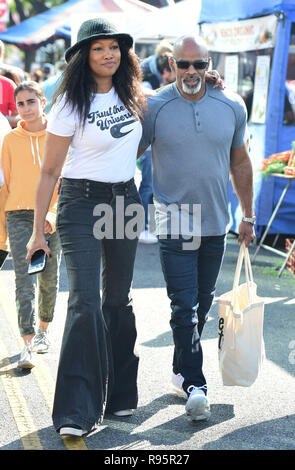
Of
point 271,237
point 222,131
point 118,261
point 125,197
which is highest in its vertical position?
point 222,131

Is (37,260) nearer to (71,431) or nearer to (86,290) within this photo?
(86,290)

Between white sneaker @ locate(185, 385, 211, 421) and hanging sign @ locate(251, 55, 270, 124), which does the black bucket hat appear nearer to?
white sneaker @ locate(185, 385, 211, 421)

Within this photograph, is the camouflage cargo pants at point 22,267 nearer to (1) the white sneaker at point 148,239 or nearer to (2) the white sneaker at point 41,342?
(2) the white sneaker at point 41,342

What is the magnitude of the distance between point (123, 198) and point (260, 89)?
6.25 meters

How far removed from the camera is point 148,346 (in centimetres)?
640

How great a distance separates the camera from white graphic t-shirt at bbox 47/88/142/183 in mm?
4473

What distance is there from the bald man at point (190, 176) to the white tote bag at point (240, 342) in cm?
15

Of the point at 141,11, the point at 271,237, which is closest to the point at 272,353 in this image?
the point at 271,237

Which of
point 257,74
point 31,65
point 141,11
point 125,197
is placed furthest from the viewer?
point 31,65

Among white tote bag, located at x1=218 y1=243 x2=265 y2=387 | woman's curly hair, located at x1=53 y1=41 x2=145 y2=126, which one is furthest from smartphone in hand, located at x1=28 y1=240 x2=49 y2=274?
white tote bag, located at x1=218 y1=243 x2=265 y2=387

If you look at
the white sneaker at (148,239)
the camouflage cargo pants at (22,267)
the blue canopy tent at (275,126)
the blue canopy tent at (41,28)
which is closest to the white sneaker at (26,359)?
the camouflage cargo pants at (22,267)

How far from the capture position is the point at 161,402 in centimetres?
517

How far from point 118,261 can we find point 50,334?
6.92 feet
